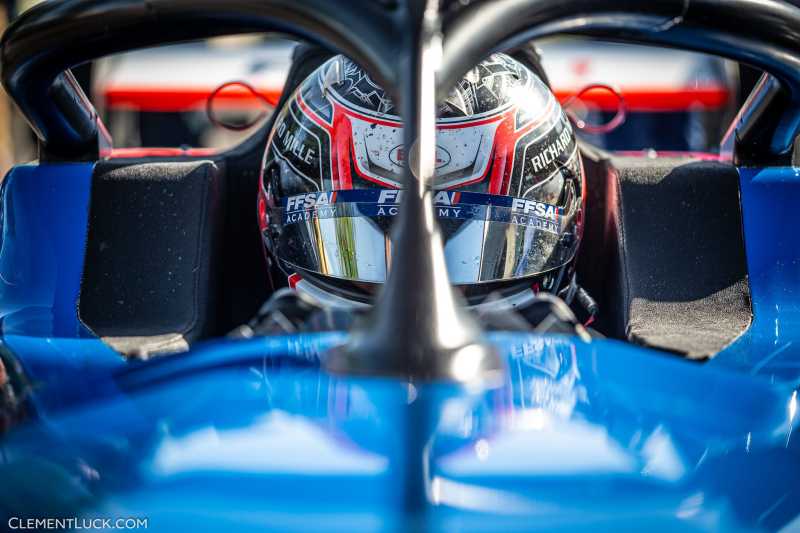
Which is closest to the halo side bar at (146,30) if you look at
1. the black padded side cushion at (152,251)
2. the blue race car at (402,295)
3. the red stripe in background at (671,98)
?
the blue race car at (402,295)

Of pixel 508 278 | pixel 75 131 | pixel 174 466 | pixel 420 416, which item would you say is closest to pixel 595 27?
pixel 508 278

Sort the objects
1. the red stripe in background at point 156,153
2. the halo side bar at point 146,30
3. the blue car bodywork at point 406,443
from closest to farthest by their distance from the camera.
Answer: the blue car bodywork at point 406,443, the halo side bar at point 146,30, the red stripe in background at point 156,153

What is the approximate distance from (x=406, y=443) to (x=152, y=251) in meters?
0.81

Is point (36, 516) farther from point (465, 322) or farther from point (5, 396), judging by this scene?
point (465, 322)

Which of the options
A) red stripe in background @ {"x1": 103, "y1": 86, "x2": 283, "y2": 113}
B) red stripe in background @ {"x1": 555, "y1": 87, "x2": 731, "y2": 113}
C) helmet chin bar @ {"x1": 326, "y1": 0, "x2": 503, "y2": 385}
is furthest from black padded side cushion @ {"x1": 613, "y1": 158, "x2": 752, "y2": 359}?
red stripe in background @ {"x1": 103, "y1": 86, "x2": 283, "y2": 113}

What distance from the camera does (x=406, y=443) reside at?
0.67m

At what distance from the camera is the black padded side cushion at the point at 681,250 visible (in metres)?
1.28

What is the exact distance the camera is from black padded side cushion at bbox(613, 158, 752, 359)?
1.28 metres

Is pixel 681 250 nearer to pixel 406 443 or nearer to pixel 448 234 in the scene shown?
pixel 448 234

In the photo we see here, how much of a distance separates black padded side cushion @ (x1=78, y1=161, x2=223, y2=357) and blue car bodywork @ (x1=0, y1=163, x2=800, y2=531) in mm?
328

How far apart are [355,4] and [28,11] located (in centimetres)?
53

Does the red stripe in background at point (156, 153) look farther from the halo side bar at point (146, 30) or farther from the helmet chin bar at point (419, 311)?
the helmet chin bar at point (419, 311)

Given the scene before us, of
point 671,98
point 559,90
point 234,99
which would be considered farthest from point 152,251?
point 671,98

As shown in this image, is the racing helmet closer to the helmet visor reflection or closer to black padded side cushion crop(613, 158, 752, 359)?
the helmet visor reflection
